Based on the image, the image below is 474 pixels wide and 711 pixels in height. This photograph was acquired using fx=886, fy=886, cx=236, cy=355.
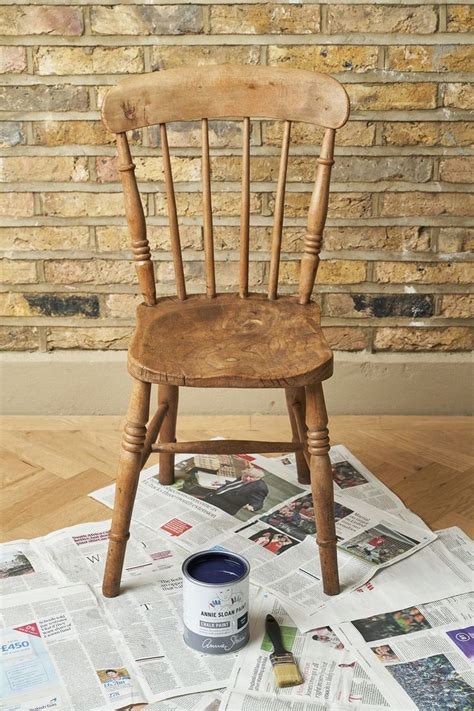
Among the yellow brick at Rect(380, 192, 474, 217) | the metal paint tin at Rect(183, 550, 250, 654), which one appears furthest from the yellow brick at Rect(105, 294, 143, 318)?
the metal paint tin at Rect(183, 550, 250, 654)

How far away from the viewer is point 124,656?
135 centimetres

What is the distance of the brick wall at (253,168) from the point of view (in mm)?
1850

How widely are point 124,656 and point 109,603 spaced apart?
14 cm

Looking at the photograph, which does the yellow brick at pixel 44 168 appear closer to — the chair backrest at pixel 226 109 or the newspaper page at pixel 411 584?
the chair backrest at pixel 226 109

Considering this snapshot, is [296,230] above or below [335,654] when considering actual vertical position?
above

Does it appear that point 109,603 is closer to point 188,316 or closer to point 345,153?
point 188,316

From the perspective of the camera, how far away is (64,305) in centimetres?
204

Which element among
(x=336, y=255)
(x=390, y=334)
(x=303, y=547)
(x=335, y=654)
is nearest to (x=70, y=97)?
(x=336, y=255)

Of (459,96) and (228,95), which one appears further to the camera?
(459,96)

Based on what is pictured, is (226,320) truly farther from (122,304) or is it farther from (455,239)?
(455,239)

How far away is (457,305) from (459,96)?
1.51 feet

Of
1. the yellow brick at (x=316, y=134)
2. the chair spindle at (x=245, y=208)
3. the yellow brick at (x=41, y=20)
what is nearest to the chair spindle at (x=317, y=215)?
the chair spindle at (x=245, y=208)

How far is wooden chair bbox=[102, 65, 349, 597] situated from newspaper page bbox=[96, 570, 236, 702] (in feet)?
0.18
